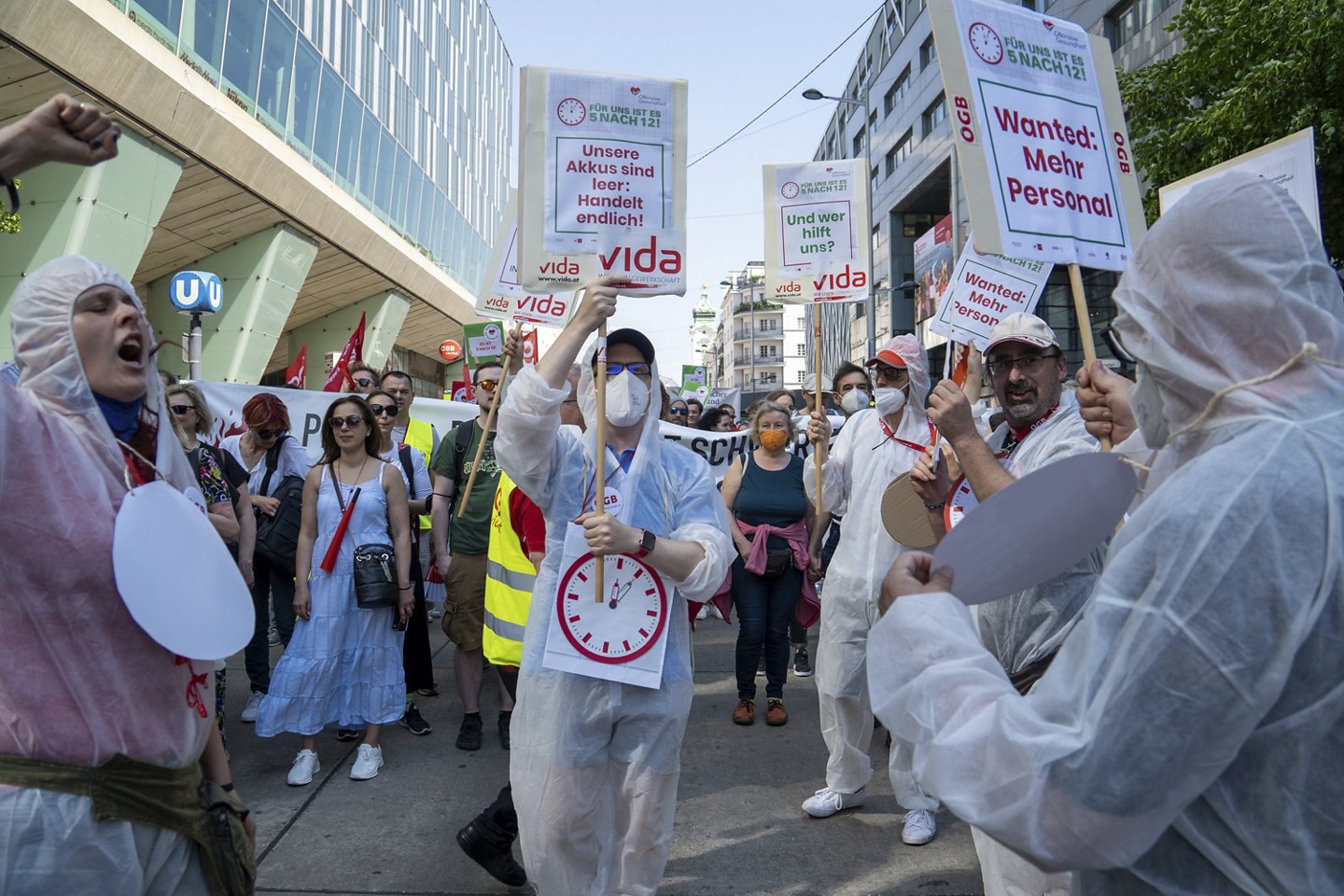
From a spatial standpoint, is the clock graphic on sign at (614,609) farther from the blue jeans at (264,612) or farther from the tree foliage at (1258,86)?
the tree foliage at (1258,86)

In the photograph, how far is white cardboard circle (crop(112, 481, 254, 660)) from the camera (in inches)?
68.1

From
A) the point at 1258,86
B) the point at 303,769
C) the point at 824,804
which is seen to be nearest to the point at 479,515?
the point at 303,769

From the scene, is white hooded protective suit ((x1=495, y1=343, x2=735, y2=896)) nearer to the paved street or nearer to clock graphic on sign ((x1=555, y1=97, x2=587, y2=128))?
the paved street

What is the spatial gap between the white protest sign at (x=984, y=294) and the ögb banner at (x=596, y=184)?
212 centimetres

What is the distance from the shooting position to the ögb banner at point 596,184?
3.54 metres

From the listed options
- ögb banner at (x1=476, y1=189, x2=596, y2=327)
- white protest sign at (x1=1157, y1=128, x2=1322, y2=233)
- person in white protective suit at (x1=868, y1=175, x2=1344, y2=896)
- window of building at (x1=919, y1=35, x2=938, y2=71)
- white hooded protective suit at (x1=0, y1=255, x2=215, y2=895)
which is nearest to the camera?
person in white protective suit at (x1=868, y1=175, x2=1344, y2=896)

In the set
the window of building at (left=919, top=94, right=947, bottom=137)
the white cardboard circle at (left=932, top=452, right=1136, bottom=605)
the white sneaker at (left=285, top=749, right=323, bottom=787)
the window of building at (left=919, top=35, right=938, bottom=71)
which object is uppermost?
the window of building at (left=919, top=35, right=938, bottom=71)

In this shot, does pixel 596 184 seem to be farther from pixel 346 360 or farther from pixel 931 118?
pixel 931 118

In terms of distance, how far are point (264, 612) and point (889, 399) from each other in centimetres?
383

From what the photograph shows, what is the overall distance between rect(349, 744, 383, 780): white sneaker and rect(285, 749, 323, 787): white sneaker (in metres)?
0.18

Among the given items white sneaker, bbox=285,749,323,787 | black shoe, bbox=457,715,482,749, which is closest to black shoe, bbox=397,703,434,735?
black shoe, bbox=457,715,482,749

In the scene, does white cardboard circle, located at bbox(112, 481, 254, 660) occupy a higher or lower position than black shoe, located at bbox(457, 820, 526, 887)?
higher

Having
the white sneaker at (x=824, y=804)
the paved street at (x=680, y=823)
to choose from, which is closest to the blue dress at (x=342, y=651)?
the paved street at (x=680, y=823)

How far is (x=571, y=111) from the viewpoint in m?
3.59
